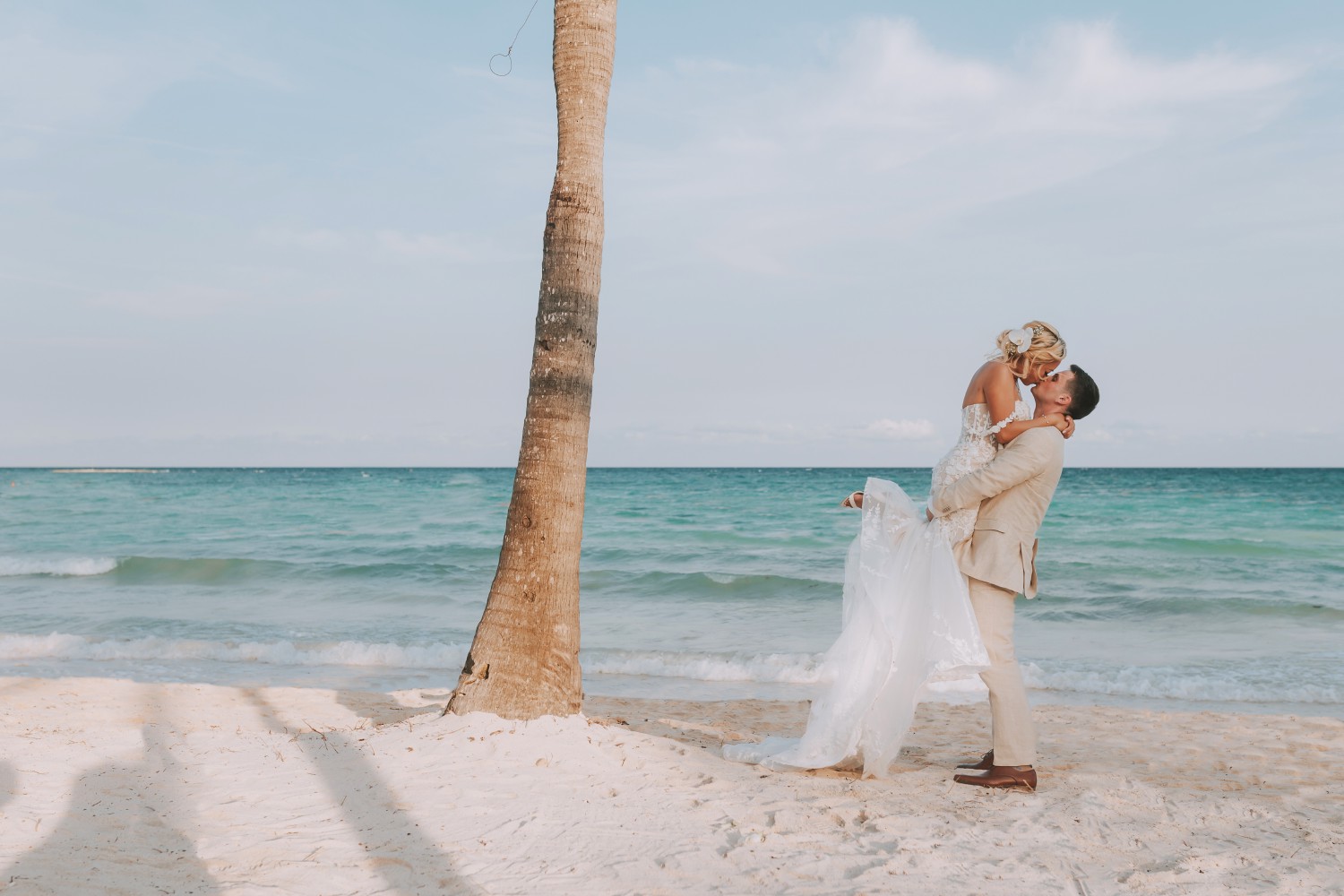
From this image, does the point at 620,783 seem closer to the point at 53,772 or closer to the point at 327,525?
the point at 53,772

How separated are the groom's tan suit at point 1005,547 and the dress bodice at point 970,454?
49 millimetres

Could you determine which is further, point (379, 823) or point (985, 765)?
point (985, 765)

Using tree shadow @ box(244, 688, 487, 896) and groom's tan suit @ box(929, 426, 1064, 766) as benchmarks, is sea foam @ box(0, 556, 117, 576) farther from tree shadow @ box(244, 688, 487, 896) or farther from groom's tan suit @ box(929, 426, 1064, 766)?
groom's tan suit @ box(929, 426, 1064, 766)

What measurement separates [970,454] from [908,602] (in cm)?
81

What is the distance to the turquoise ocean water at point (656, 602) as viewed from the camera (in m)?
9.91

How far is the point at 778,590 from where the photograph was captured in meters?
15.8

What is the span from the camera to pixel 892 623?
16.3 feet

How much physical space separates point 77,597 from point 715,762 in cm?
1364

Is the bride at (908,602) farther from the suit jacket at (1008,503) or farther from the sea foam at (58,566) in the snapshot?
the sea foam at (58,566)

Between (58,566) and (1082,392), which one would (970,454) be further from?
(58,566)

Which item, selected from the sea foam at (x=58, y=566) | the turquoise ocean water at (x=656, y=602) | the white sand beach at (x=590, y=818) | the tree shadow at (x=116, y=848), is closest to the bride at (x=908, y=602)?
the white sand beach at (x=590, y=818)

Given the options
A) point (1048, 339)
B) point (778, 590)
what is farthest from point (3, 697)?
point (778, 590)

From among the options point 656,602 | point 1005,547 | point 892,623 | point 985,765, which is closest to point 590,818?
point 892,623

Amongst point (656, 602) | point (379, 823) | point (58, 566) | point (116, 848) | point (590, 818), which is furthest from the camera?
point (58, 566)
